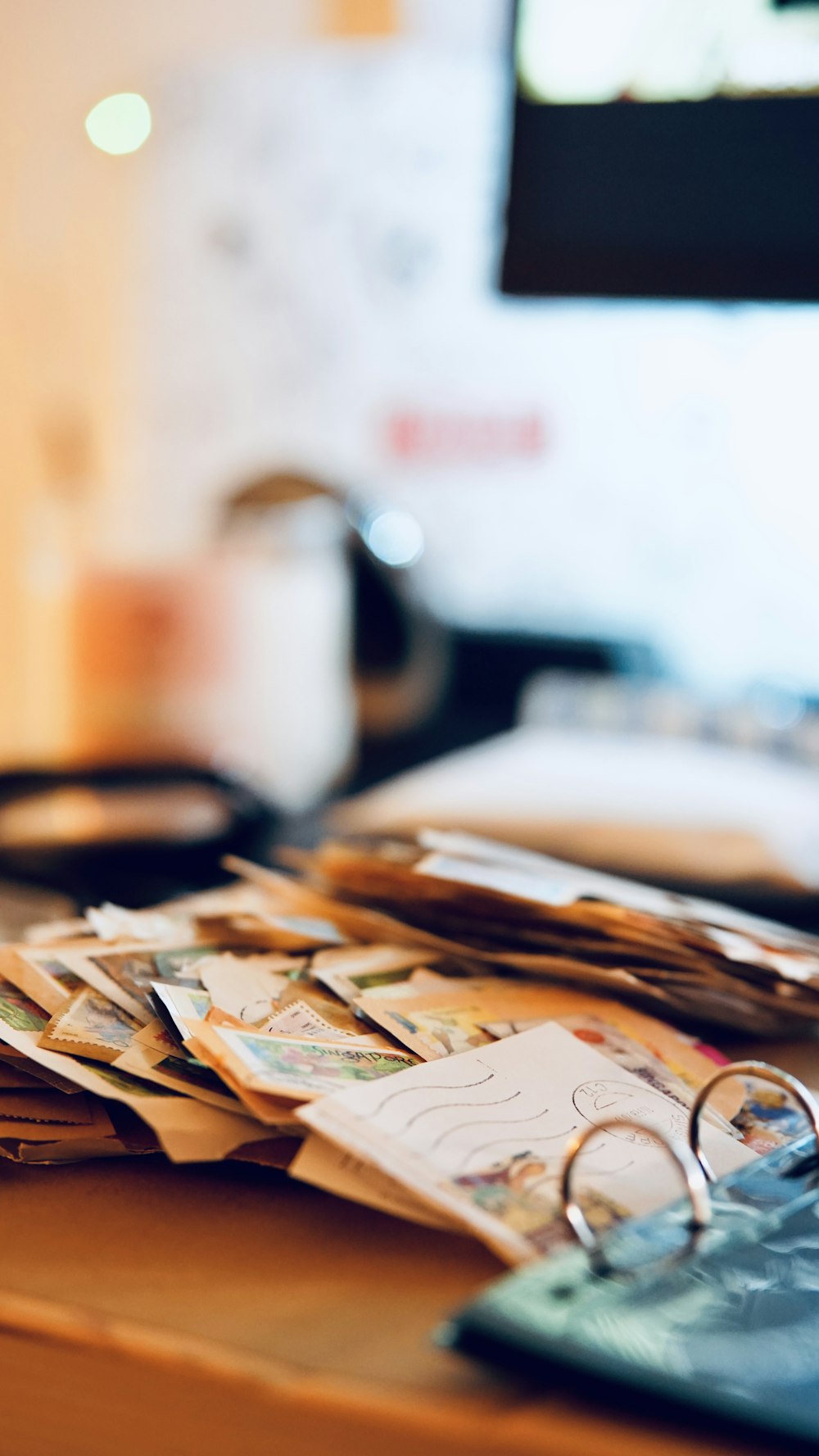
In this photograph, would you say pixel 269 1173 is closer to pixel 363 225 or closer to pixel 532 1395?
pixel 532 1395

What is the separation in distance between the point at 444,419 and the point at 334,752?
766 millimetres

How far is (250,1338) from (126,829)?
54.5 inches

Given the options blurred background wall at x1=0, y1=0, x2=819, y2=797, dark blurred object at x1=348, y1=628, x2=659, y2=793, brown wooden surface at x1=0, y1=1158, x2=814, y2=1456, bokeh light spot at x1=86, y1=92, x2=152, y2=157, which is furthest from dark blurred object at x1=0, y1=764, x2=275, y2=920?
bokeh light spot at x1=86, y1=92, x2=152, y2=157

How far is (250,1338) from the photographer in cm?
46

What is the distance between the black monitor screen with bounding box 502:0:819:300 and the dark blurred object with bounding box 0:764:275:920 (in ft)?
2.63

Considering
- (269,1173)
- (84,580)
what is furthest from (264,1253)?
(84,580)

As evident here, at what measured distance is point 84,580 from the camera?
2.37 m

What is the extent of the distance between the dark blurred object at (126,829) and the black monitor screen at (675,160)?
2.63 feet

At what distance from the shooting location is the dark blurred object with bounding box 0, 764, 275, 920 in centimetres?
163

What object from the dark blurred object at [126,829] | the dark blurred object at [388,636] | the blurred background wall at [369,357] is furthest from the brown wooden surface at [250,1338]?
the dark blurred object at [388,636]

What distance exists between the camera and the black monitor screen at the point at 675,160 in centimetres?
129

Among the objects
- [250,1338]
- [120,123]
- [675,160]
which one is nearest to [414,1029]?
[250,1338]

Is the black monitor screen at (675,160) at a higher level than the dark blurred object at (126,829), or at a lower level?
higher

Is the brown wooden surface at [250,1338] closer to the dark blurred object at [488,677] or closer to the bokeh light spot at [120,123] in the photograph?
the dark blurred object at [488,677]
